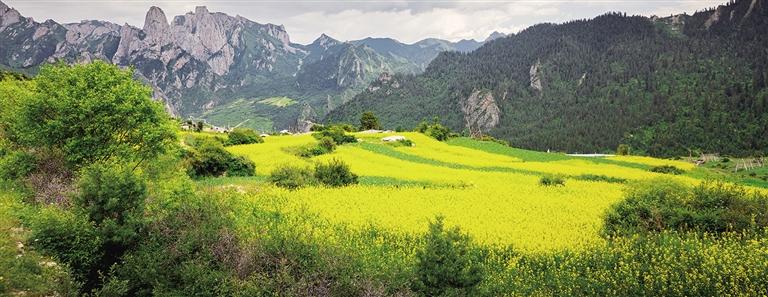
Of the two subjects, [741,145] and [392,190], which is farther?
[741,145]

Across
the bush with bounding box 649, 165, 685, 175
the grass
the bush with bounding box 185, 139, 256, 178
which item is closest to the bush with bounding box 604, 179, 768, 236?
the grass

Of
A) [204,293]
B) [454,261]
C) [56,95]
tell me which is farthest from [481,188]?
[56,95]

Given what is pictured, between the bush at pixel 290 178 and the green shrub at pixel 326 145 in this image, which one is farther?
the green shrub at pixel 326 145

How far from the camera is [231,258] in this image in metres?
14.0

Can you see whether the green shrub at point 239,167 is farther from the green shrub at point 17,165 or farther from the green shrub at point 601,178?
the green shrub at point 601,178

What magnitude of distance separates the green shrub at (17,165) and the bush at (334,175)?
609 inches

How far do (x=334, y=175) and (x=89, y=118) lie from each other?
14.5 meters

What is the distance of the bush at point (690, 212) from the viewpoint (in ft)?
60.1

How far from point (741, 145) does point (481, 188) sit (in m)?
152

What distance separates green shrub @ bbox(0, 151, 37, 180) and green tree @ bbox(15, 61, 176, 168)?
76cm

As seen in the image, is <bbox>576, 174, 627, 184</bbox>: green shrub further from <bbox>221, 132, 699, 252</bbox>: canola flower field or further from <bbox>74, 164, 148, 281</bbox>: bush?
<bbox>74, 164, 148, 281</bbox>: bush

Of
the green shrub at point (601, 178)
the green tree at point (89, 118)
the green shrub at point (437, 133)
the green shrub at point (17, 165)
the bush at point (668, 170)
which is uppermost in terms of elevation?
the green tree at point (89, 118)

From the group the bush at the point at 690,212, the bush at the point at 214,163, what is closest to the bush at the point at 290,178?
the bush at the point at 214,163

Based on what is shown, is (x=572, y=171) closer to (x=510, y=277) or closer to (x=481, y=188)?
(x=481, y=188)
